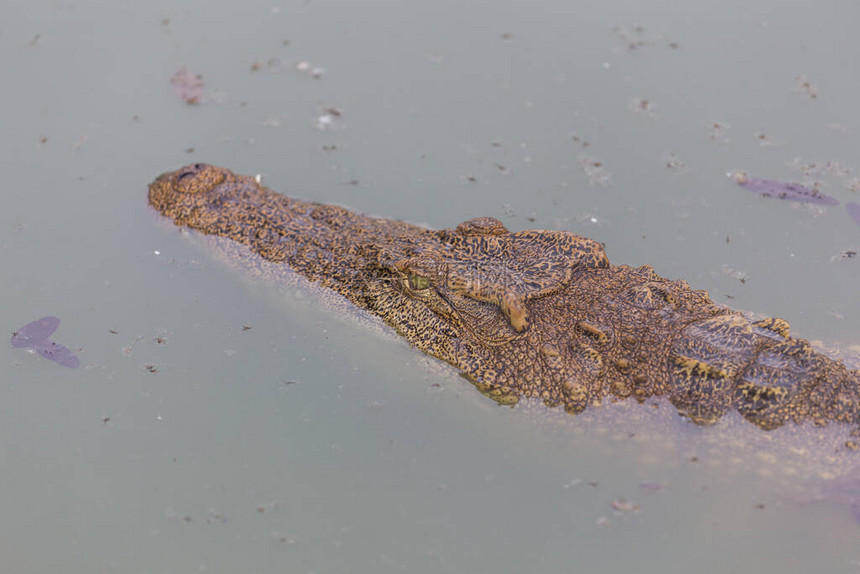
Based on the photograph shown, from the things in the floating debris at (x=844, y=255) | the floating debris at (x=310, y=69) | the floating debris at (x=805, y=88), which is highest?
the floating debris at (x=805, y=88)

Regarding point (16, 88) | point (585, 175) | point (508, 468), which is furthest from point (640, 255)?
point (16, 88)

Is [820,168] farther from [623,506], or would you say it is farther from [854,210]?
[623,506]

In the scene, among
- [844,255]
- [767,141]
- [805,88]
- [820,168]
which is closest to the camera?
[844,255]

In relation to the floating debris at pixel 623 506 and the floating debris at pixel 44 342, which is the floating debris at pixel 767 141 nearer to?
the floating debris at pixel 623 506

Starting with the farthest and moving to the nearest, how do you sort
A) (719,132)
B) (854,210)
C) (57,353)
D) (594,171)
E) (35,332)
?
(719,132)
(594,171)
(854,210)
(35,332)
(57,353)

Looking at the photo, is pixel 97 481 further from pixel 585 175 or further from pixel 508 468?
pixel 585 175

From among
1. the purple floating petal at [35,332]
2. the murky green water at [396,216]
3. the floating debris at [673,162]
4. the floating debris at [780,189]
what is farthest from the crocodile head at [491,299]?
the purple floating petal at [35,332]

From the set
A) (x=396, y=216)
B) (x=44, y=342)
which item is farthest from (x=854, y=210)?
(x=44, y=342)
